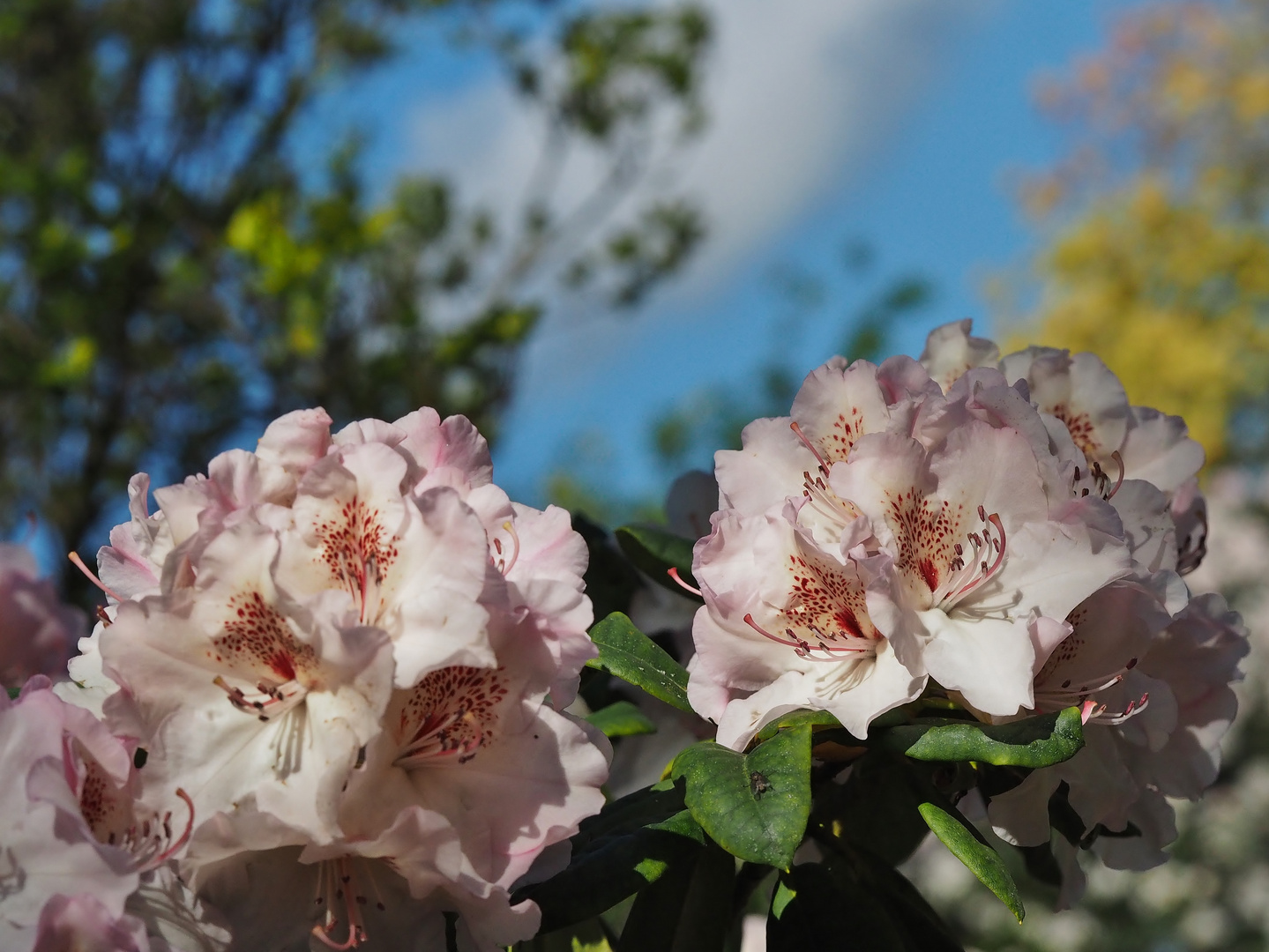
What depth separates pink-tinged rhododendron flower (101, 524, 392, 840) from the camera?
0.62 m

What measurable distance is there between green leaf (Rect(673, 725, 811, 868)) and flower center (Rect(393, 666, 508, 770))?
0.13 m

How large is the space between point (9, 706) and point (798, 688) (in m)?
0.45

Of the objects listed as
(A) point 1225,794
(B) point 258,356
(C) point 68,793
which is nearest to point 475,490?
(C) point 68,793

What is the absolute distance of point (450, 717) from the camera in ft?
2.21

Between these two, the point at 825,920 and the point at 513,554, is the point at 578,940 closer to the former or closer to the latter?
the point at 825,920

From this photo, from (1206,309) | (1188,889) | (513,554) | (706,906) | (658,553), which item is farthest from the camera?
(1206,309)

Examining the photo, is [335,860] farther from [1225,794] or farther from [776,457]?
[1225,794]

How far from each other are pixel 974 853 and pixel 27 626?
836mm

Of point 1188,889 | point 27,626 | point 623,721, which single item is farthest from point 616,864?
point 1188,889

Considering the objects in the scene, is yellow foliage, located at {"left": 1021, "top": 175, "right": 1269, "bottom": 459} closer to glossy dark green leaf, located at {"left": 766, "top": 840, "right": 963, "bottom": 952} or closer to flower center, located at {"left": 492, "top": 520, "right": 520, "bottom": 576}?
glossy dark green leaf, located at {"left": 766, "top": 840, "right": 963, "bottom": 952}

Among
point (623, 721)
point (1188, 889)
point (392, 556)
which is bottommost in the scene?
point (1188, 889)

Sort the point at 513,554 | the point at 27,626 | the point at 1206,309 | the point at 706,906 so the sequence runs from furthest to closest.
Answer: the point at 1206,309 < the point at 27,626 < the point at 706,906 < the point at 513,554

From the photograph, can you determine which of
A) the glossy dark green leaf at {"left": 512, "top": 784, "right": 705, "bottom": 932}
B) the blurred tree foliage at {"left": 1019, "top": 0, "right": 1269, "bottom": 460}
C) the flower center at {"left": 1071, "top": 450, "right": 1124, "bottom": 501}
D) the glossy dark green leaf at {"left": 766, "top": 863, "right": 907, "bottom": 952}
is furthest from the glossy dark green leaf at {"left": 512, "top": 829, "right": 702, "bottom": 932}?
the blurred tree foliage at {"left": 1019, "top": 0, "right": 1269, "bottom": 460}

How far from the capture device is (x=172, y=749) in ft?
2.10
